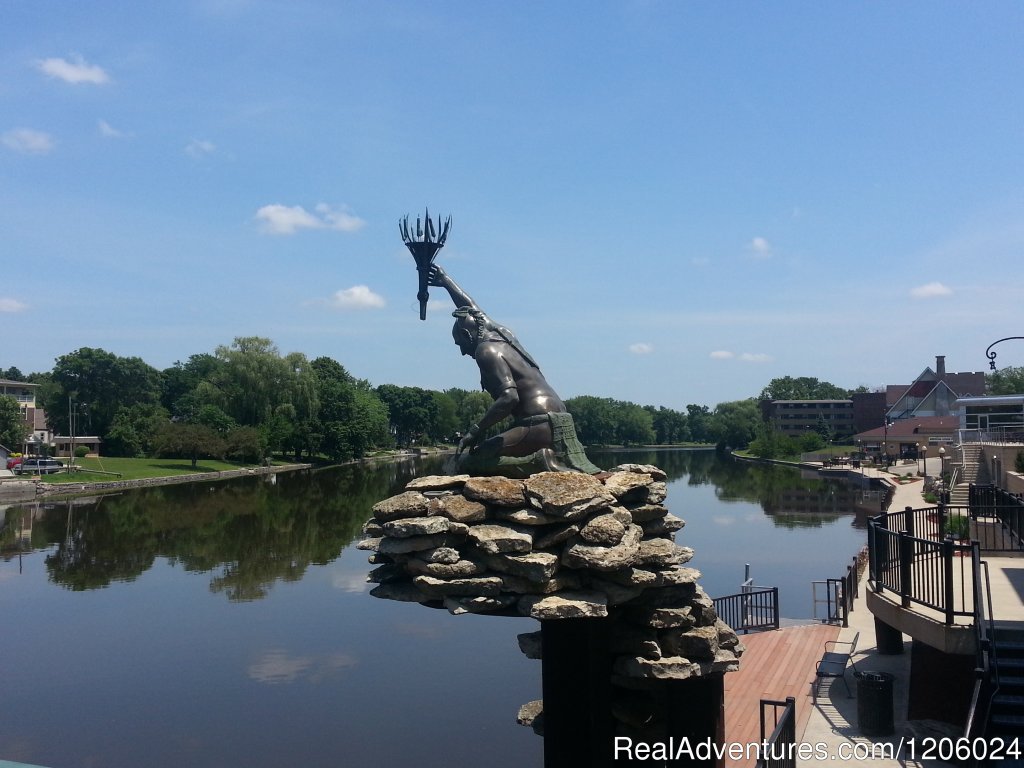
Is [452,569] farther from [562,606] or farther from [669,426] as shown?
[669,426]

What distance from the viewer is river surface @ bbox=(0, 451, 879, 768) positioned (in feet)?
44.3

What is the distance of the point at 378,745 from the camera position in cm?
1335

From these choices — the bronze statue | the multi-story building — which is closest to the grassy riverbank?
the bronze statue

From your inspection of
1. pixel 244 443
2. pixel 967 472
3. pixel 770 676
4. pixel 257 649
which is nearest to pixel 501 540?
pixel 770 676

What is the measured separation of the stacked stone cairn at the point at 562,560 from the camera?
7.25m

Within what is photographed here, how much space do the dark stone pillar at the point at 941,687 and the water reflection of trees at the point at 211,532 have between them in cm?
1804

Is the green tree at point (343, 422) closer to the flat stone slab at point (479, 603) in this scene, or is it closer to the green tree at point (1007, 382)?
the green tree at point (1007, 382)

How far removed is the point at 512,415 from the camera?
9.21 m

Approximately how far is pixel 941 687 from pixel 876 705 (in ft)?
5.69

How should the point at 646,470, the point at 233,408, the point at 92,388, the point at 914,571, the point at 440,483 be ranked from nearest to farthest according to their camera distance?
1. the point at 440,483
2. the point at 646,470
3. the point at 914,571
4. the point at 233,408
5. the point at 92,388

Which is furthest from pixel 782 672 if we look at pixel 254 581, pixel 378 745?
pixel 254 581

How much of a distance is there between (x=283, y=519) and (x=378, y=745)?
29.1 m

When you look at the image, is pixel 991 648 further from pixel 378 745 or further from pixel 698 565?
pixel 698 565

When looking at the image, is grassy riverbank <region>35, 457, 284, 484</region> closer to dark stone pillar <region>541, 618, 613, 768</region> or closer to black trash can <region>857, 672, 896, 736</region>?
dark stone pillar <region>541, 618, 613, 768</region>
